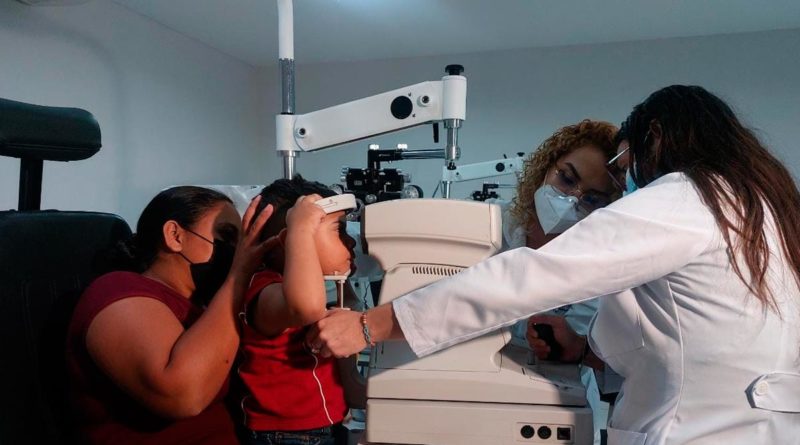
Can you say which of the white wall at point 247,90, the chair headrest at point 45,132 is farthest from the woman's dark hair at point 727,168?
the white wall at point 247,90

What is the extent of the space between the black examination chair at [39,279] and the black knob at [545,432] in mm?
916

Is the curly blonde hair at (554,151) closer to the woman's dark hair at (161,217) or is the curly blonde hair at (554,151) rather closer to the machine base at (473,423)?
the machine base at (473,423)

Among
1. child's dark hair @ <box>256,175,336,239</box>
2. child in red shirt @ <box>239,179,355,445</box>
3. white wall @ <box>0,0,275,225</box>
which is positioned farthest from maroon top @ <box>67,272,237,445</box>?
white wall @ <box>0,0,275,225</box>

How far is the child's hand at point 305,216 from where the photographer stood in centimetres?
90

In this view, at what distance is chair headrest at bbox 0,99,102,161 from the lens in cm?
103

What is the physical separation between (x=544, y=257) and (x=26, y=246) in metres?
1.00

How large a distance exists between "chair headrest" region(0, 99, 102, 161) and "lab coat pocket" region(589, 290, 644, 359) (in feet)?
3.78

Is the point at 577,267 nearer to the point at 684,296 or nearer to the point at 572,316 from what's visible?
the point at 684,296

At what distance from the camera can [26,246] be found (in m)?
1.05

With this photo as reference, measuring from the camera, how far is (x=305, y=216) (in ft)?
2.97

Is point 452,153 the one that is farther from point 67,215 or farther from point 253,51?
point 253,51

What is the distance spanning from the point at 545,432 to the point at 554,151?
36.4 inches

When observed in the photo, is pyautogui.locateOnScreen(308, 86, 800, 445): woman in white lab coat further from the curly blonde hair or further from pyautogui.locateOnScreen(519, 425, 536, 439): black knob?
the curly blonde hair

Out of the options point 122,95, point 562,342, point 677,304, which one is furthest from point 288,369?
point 122,95
